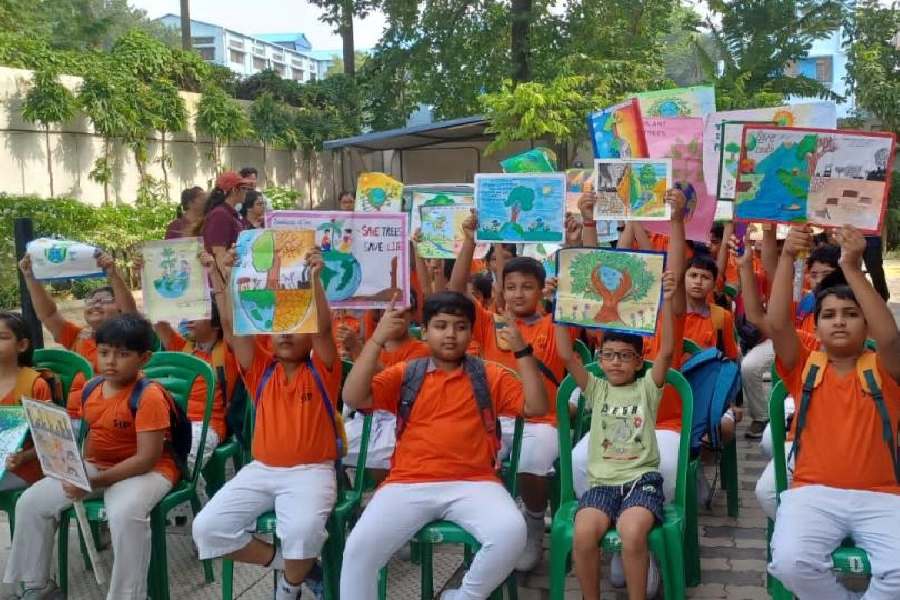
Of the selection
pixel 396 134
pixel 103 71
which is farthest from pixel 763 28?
pixel 103 71

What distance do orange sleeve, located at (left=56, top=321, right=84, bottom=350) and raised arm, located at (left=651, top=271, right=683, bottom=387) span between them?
10.0 feet

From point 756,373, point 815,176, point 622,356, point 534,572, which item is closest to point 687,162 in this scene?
point 815,176

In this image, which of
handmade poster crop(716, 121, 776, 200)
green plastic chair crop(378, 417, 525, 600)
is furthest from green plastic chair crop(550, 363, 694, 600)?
handmade poster crop(716, 121, 776, 200)

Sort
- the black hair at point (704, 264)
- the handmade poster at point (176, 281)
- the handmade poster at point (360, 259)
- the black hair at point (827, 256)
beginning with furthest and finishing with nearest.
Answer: the black hair at point (704, 264), the black hair at point (827, 256), the handmade poster at point (176, 281), the handmade poster at point (360, 259)

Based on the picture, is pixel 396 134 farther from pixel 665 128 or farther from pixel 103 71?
pixel 665 128

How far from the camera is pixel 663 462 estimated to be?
3869 millimetres

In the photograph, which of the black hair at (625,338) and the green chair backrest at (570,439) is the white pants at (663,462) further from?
the black hair at (625,338)

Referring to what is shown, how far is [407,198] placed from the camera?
5645mm

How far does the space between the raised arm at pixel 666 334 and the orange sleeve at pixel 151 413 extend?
1995 millimetres

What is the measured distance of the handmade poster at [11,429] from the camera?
3932 mm

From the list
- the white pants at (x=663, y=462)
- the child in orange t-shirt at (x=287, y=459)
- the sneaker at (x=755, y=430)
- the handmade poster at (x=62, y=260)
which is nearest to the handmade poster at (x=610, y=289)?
the white pants at (x=663, y=462)

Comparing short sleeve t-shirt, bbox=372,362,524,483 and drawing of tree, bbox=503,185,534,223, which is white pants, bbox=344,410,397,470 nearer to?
short sleeve t-shirt, bbox=372,362,524,483

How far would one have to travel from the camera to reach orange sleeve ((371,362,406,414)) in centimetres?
378

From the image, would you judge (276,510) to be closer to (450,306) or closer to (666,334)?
(450,306)
